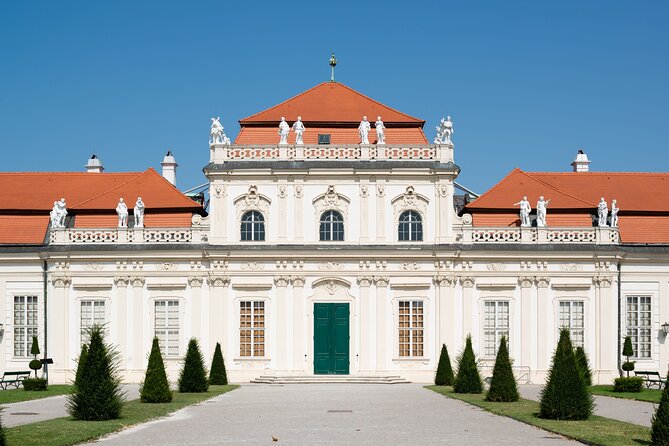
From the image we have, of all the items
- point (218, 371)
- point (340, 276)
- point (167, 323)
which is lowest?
point (218, 371)

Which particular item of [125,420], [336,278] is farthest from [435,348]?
[125,420]

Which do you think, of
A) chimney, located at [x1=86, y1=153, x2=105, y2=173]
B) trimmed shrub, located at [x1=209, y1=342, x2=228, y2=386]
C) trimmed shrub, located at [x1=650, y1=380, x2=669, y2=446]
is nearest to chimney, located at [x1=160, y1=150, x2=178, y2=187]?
chimney, located at [x1=86, y1=153, x2=105, y2=173]

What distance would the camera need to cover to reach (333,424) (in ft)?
79.0

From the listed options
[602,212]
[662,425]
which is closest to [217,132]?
[602,212]

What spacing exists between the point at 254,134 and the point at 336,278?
23.8 ft

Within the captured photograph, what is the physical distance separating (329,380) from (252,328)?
413cm

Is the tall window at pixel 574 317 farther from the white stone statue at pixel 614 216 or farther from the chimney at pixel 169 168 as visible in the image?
the chimney at pixel 169 168

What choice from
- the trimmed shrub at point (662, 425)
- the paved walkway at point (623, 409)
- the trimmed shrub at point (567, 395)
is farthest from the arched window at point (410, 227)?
the trimmed shrub at point (662, 425)

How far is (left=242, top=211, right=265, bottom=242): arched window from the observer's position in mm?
46438

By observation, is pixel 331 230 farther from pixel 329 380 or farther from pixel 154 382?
pixel 154 382

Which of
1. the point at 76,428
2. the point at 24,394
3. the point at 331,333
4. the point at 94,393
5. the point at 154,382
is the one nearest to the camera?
the point at 76,428

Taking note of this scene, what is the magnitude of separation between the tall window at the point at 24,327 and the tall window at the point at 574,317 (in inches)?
896

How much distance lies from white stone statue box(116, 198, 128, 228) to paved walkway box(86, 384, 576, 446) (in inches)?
548

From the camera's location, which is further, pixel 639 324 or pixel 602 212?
pixel 639 324
